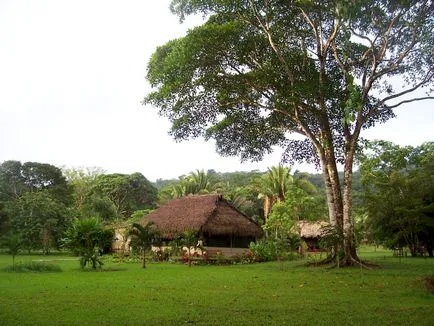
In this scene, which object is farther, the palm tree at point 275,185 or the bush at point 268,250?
the palm tree at point 275,185

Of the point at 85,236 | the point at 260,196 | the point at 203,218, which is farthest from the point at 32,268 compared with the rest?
the point at 260,196

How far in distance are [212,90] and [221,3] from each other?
336 cm

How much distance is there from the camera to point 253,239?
30.4 meters

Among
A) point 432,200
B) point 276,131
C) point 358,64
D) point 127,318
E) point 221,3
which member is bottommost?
point 127,318

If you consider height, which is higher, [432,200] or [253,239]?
[432,200]

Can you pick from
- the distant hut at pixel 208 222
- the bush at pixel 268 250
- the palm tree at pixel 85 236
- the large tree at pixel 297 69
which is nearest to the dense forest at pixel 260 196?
the palm tree at pixel 85 236

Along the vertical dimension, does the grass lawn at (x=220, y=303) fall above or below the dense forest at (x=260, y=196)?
below

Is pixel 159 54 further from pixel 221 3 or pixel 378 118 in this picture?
pixel 378 118

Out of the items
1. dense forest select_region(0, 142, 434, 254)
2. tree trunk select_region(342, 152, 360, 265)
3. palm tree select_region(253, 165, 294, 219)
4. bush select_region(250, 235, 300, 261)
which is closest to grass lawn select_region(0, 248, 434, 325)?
tree trunk select_region(342, 152, 360, 265)

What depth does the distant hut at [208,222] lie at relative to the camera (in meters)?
26.8

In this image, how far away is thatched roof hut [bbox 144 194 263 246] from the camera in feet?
87.7

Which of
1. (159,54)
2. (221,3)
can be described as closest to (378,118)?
(221,3)

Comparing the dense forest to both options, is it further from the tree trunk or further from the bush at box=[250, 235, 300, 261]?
the tree trunk

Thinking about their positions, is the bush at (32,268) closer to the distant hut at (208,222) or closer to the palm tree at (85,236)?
the palm tree at (85,236)
